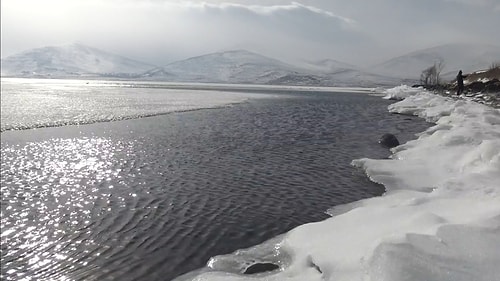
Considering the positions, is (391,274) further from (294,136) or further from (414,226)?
(294,136)

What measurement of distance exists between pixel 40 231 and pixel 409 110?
1723 inches

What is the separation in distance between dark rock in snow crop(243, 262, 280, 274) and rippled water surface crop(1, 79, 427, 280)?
1183 mm

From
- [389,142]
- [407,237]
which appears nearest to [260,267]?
[407,237]

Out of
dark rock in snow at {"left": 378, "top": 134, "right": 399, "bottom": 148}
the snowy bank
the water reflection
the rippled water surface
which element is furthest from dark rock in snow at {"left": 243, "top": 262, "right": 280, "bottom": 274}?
dark rock in snow at {"left": 378, "top": 134, "right": 399, "bottom": 148}

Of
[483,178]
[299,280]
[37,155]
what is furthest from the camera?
[37,155]

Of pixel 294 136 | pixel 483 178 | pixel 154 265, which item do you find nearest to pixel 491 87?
pixel 294 136

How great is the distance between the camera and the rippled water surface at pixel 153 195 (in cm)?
→ 896

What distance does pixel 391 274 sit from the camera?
5152 millimetres

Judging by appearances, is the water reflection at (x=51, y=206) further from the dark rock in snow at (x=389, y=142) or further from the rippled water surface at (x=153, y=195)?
the dark rock in snow at (x=389, y=142)

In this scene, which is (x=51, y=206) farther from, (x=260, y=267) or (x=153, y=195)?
(x=260, y=267)

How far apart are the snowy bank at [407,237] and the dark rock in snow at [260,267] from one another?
190 mm

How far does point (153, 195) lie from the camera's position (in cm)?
1330

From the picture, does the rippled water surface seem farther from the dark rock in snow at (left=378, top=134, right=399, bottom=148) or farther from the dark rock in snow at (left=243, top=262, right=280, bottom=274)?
the dark rock in snow at (left=243, top=262, right=280, bottom=274)

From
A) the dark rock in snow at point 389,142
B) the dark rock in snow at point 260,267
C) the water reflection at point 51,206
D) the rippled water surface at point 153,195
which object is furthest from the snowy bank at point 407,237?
the dark rock in snow at point 389,142
